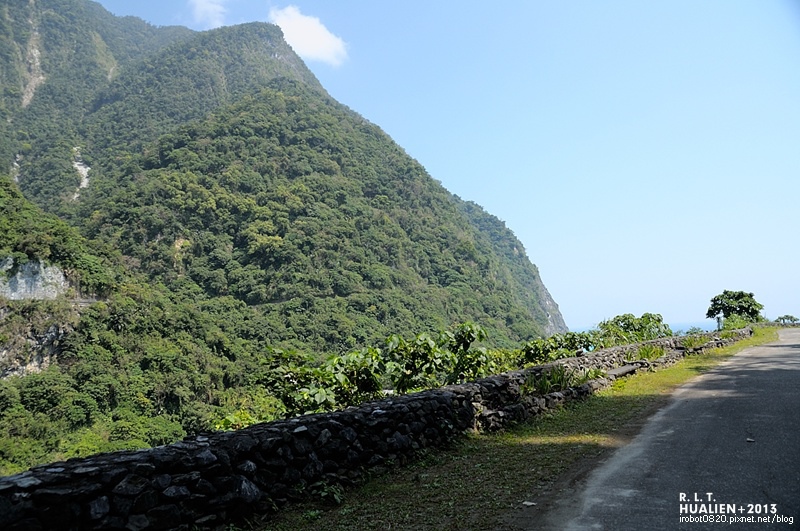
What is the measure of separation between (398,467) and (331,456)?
3.25 ft

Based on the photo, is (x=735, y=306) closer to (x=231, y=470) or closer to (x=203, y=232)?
(x=231, y=470)

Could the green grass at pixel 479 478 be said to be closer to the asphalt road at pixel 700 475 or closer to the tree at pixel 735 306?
the asphalt road at pixel 700 475

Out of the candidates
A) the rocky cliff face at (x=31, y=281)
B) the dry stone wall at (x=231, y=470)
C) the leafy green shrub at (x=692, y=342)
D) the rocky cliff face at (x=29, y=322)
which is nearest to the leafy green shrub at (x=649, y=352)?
the leafy green shrub at (x=692, y=342)

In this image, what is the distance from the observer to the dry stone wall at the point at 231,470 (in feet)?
12.4

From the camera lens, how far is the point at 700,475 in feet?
16.9

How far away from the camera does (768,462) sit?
5.36 meters

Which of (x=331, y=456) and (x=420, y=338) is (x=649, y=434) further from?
(x=331, y=456)

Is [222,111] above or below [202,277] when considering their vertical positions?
above

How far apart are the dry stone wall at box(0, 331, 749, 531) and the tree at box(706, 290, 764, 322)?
116 ft

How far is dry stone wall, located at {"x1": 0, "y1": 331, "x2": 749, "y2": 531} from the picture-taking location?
377cm

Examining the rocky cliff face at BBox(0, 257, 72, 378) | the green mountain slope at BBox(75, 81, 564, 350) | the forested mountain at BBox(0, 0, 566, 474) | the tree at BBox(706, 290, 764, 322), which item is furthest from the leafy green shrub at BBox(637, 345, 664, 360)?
the green mountain slope at BBox(75, 81, 564, 350)

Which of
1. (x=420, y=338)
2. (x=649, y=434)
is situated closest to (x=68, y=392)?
(x=420, y=338)

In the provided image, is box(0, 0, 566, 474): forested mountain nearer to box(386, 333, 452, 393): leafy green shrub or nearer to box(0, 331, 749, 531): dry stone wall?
box(386, 333, 452, 393): leafy green shrub

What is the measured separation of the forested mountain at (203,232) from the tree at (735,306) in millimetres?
18177
